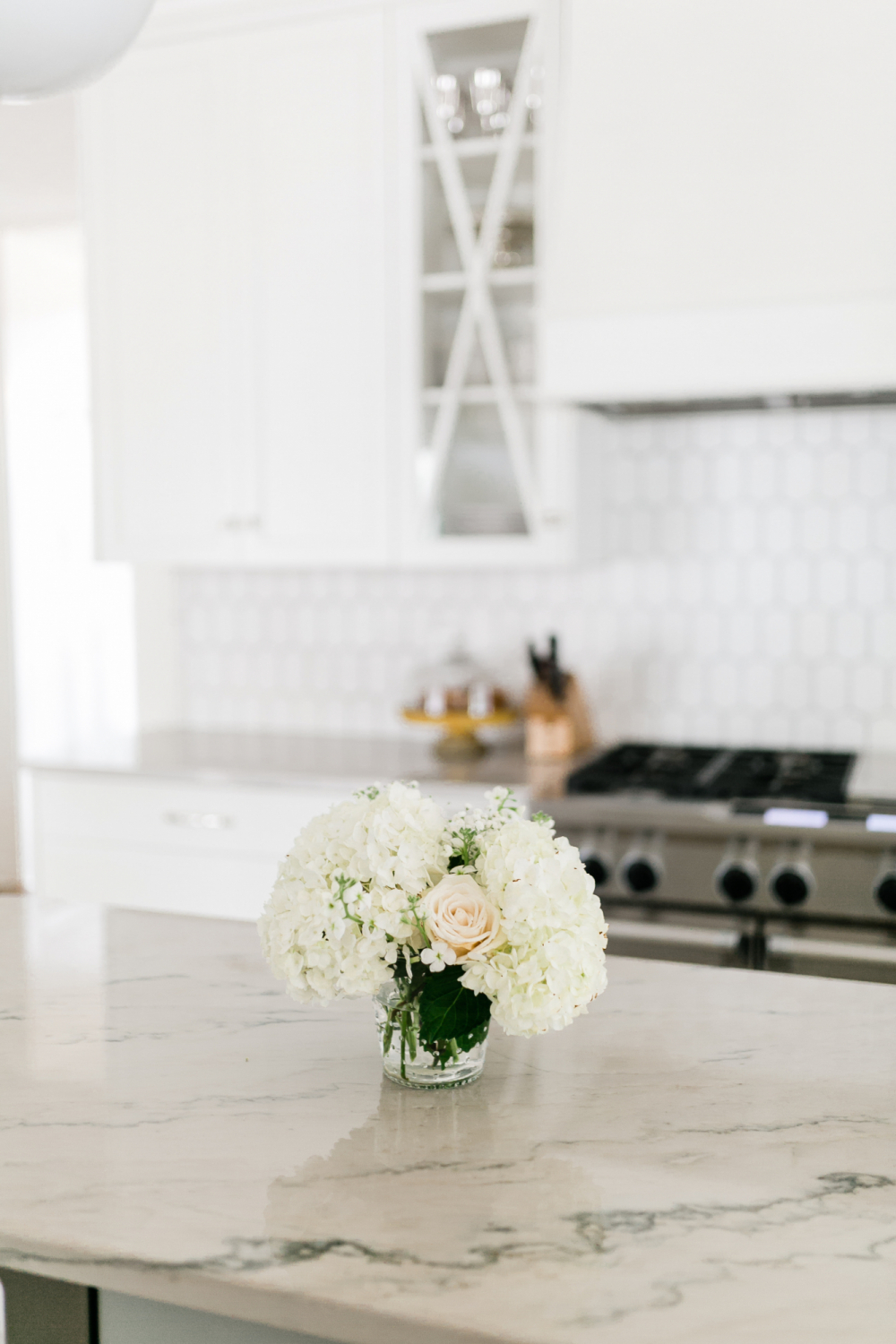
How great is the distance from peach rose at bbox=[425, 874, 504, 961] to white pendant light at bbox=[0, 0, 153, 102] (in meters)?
0.99

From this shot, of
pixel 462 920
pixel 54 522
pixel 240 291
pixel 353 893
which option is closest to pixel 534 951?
pixel 462 920

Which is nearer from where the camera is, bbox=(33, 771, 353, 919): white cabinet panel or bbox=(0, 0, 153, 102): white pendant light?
bbox=(0, 0, 153, 102): white pendant light

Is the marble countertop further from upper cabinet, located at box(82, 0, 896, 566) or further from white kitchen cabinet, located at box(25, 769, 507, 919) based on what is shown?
upper cabinet, located at box(82, 0, 896, 566)

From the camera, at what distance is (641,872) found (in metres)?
2.65

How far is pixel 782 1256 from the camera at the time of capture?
974 millimetres

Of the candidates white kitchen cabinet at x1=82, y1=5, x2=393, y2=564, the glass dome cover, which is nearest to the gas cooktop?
the glass dome cover

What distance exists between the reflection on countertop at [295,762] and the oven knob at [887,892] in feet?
2.26

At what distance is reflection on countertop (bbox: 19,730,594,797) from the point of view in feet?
9.78

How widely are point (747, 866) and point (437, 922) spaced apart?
5.07 ft

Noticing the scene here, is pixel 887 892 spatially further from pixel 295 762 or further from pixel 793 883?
pixel 295 762

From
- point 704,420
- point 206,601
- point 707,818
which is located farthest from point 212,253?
point 707,818

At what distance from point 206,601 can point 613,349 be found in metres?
1.62

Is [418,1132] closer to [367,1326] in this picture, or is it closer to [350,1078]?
[350,1078]

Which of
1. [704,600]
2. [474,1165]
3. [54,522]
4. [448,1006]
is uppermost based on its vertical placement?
[54,522]
